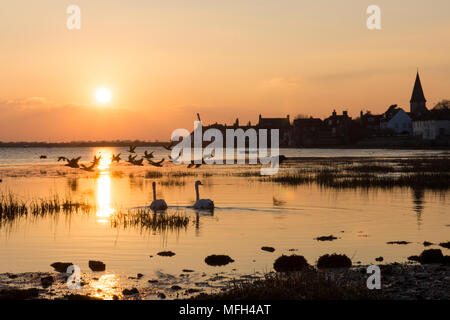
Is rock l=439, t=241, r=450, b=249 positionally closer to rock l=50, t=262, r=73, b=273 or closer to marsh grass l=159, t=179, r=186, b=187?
rock l=50, t=262, r=73, b=273

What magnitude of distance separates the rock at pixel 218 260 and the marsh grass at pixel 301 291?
17.1 ft

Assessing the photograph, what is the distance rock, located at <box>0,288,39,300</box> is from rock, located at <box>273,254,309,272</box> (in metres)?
7.06

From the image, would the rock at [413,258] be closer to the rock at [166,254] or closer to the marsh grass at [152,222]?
the rock at [166,254]

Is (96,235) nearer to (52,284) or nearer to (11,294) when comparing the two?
(52,284)

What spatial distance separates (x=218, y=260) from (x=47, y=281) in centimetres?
565

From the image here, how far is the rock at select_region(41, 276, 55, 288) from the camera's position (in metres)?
16.4

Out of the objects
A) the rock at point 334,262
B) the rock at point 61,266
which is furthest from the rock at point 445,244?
the rock at point 61,266

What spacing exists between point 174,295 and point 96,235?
39.6 feet

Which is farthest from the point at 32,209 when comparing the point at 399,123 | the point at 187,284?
the point at 399,123

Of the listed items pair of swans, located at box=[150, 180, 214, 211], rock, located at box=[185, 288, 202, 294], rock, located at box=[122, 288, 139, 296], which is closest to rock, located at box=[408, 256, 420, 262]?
rock, located at box=[185, 288, 202, 294]

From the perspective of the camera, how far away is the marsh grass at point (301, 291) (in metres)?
12.9
